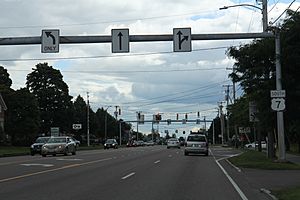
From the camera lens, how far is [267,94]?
96.1 ft

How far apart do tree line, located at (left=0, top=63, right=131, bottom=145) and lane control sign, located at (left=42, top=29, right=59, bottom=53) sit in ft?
178

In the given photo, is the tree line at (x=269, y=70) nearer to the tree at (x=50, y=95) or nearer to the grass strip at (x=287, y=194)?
the grass strip at (x=287, y=194)

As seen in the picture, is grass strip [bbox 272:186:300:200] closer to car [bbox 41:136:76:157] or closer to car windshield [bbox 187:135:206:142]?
car windshield [bbox 187:135:206:142]

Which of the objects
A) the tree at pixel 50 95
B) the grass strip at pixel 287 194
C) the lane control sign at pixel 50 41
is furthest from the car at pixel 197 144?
the tree at pixel 50 95

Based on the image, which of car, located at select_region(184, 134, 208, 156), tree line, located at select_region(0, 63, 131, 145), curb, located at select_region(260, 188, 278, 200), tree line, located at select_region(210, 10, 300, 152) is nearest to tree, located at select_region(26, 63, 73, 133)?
tree line, located at select_region(0, 63, 131, 145)

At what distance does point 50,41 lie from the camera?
23.4 m

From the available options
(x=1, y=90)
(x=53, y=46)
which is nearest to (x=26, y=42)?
(x=53, y=46)

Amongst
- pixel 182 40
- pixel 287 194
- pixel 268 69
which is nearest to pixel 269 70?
pixel 268 69

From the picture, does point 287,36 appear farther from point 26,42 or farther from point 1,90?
point 1,90

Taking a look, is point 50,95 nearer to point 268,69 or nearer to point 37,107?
point 37,107

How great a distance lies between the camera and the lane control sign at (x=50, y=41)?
2339 centimetres

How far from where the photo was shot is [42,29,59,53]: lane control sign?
23.4 meters

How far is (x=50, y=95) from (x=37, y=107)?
13.8 m

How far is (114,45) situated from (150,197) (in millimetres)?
11198
